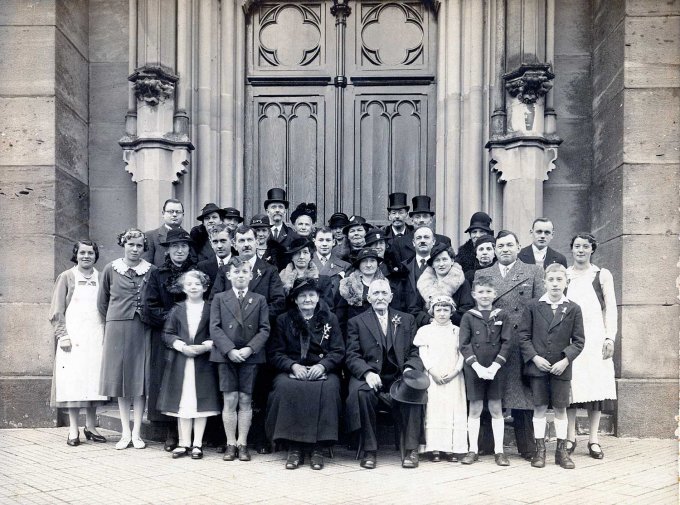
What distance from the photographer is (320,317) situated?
673 cm

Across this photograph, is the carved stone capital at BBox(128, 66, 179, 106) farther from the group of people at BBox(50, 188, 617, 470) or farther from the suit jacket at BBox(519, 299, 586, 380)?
the suit jacket at BBox(519, 299, 586, 380)

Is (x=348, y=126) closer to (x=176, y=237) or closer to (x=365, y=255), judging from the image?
(x=365, y=255)

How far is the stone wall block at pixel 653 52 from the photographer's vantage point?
825 cm

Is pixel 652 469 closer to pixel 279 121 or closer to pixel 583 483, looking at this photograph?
pixel 583 483

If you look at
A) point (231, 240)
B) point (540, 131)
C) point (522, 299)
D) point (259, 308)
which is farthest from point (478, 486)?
point (540, 131)

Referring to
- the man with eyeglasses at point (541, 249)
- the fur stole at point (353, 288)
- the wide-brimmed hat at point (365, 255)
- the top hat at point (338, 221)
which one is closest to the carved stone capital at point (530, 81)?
the man with eyeglasses at point (541, 249)

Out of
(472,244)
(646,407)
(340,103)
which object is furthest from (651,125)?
(340,103)

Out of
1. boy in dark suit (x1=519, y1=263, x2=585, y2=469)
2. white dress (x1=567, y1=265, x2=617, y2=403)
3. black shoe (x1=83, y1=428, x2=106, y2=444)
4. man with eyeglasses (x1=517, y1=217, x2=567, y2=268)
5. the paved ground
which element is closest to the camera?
the paved ground

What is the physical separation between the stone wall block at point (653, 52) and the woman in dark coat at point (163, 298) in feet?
16.9

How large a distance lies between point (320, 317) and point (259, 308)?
1.81 feet

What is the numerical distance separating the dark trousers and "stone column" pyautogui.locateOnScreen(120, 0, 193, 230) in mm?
3869

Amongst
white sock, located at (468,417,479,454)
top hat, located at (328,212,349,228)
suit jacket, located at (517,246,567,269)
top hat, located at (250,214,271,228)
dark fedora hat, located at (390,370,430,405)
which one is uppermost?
top hat, located at (328,212,349,228)

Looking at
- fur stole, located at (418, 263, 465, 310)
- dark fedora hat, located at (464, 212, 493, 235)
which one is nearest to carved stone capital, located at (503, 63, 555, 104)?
dark fedora hat, located at (464, 212, 493, 235)

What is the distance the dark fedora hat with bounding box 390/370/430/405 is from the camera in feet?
20.8
